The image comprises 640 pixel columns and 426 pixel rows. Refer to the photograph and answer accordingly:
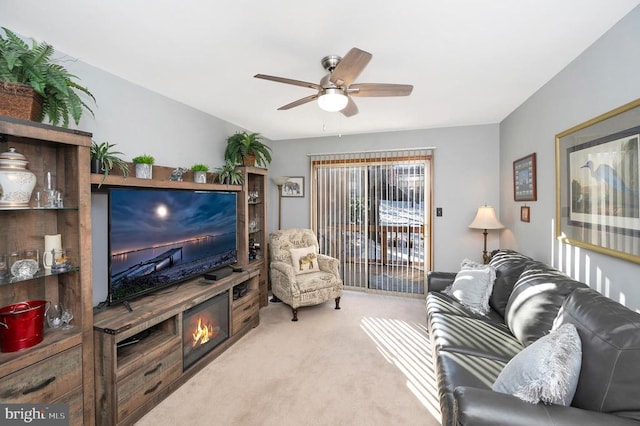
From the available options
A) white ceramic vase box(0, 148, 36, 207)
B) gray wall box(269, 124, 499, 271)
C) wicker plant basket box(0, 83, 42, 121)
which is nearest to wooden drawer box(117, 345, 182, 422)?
white ceramic vase box(0, 148, 36, 207)

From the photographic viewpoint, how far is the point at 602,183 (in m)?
1.85

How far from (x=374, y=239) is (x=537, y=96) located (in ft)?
8.52

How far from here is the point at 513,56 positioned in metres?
2.11

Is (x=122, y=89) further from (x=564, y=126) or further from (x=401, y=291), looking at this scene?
(x=401, y=291)

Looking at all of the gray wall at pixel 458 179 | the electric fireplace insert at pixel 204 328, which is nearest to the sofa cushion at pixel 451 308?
the gray wall at pixel 458 179

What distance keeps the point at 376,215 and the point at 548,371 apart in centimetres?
323

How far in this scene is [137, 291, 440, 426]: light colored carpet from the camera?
1923 millimetres

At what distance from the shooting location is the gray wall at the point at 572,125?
5.42ft

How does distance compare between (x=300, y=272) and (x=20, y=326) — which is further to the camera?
(x=300, y=272)

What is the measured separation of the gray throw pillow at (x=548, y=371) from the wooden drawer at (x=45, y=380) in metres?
2.27

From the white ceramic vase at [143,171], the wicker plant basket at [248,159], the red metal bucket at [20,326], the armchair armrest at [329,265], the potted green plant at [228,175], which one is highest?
the wicker plant basket at [248,159]

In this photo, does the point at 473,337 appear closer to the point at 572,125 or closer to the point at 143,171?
the point at 572,125

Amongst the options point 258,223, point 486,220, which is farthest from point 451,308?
point 258,223

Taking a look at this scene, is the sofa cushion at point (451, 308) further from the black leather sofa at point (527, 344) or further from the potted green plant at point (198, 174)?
the potted green plant at point (198, 174)
